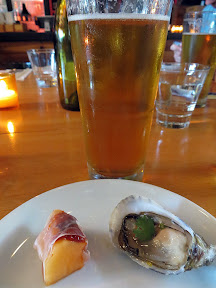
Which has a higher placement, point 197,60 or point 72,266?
point 197,60

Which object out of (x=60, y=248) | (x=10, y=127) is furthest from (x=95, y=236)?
(x=10, y=127)

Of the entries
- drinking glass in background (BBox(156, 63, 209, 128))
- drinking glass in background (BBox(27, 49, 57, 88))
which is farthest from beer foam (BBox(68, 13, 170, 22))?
drinking glass in background (BBox(27, 49, 57, 88))

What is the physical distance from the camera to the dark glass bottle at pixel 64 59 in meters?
0.77

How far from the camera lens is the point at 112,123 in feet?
1.33

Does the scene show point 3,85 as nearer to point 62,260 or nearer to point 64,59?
point 64,59

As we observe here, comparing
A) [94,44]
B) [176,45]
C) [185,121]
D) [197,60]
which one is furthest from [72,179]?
[176,45]

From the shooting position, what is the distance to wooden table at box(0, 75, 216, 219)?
44cm

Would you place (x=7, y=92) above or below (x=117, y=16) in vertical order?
below

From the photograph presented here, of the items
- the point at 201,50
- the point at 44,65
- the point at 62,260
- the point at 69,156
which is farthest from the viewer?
the point at 44,65

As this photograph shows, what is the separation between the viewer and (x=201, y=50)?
0.83 metres

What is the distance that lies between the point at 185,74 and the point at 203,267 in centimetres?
58

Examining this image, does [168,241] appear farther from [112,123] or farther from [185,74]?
[185,74]

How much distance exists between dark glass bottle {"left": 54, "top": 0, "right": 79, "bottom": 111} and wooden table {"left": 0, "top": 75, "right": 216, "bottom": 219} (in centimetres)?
6

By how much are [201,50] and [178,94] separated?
0.24 m
